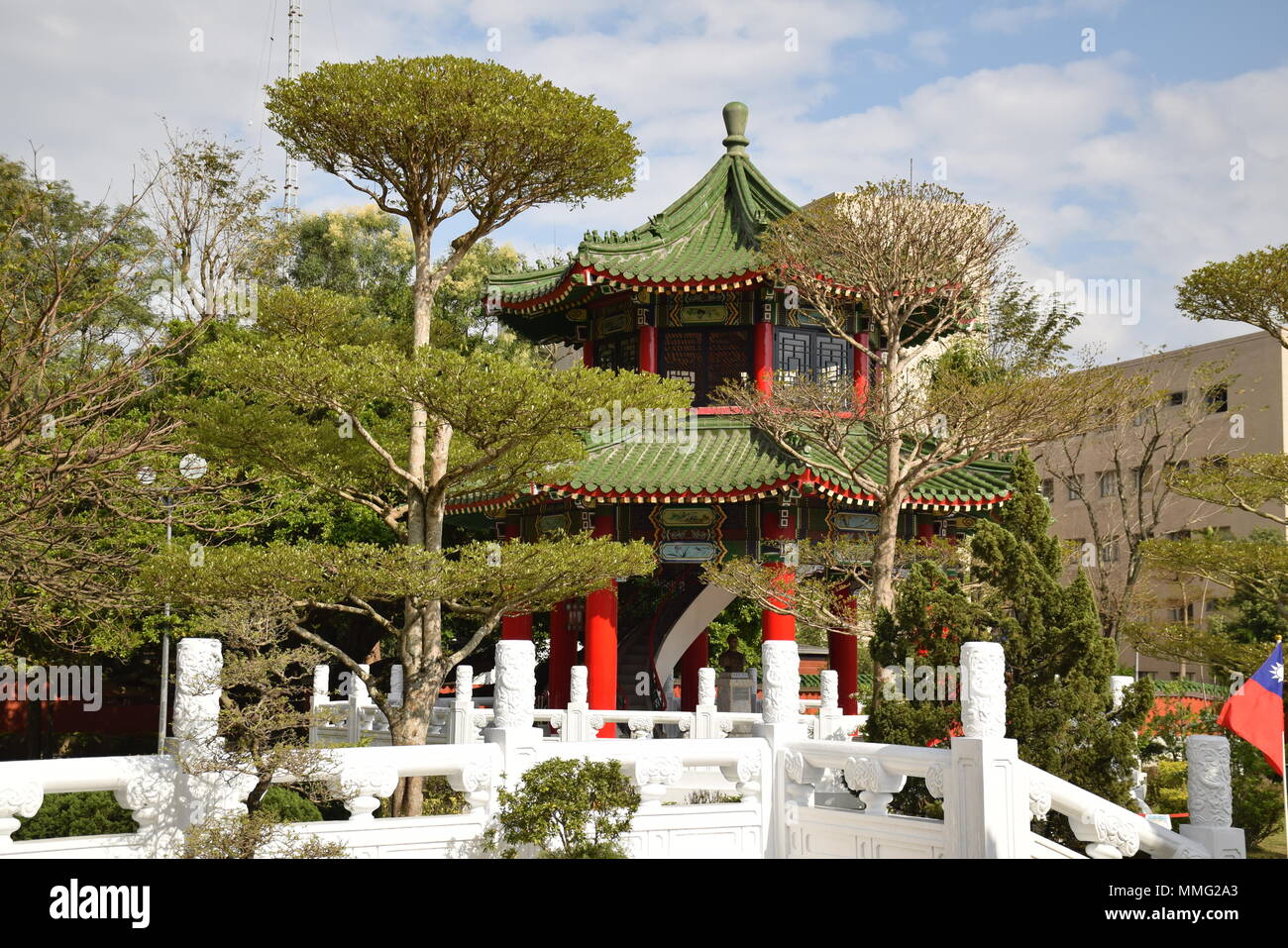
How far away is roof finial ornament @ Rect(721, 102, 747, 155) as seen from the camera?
2153 centimetres

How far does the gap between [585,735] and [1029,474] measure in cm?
735

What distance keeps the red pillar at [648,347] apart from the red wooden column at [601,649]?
114 inches

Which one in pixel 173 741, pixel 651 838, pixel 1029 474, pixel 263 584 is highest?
pixel 1029 474

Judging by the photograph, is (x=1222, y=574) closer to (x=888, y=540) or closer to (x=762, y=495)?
(x=888, y=540)

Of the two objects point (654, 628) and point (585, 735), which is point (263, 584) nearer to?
point (585, 735)

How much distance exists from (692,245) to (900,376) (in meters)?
4.95

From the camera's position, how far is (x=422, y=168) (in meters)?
13.9

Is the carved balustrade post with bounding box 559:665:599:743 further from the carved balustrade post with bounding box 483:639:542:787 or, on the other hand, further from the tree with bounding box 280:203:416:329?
the tree with bounding box 280:203:416:329

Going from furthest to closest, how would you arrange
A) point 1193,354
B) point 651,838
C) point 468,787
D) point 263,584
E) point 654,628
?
point 1193,354
point 654,628
point 263,584
point 651,838
point 468,787

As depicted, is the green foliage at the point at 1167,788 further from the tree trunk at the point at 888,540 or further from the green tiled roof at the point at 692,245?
the green tiled roof at the point at 692,245

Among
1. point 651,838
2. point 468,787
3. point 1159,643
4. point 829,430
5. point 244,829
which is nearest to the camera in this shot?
point 244,829

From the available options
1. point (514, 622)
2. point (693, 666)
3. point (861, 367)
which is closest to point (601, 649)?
point (514, 622)

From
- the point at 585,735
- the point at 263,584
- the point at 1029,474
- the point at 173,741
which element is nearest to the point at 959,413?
the point at 1029,474

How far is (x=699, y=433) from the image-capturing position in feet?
61.1
